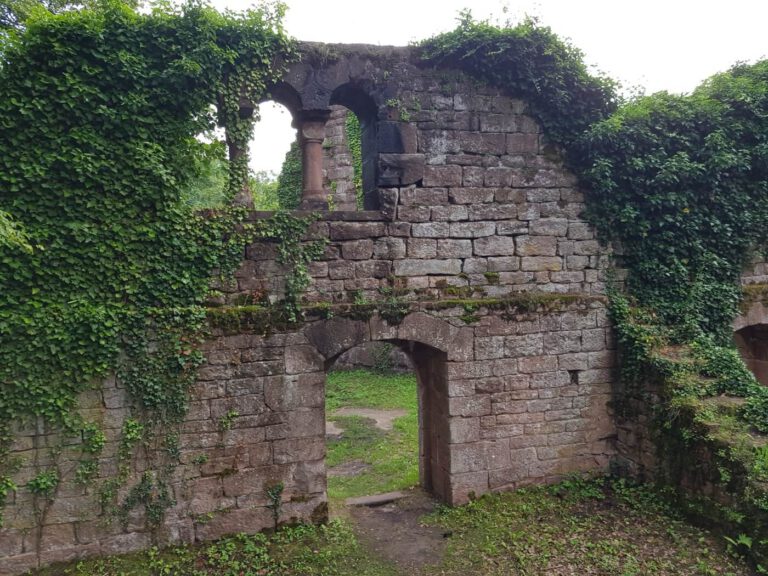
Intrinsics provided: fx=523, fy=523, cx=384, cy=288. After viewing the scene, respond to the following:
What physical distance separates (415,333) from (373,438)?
4120mm

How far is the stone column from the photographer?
20.4 feet

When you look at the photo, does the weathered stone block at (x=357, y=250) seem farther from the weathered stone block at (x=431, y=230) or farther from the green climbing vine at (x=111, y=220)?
the green climbing vine at (x=111, y=220)

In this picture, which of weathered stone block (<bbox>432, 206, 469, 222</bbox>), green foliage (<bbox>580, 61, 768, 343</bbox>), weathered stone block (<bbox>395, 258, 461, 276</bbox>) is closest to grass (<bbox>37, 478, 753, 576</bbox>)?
green foliage (<bbox>580, 61, 768, 343</bbox>)

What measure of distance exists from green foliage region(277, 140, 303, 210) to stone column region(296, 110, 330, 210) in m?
7.45

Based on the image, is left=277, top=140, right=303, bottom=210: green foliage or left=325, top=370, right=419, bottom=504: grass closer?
left=325, top=370, right=419, bottom=504: grass

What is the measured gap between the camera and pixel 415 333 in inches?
243

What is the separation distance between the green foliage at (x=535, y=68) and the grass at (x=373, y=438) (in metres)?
5.35

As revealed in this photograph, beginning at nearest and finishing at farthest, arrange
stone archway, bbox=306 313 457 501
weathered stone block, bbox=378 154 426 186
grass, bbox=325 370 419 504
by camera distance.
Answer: stone archway, bbox=306 313 457 501 < weathered stone block, bbox=378 154 426 186 < grass, bbox=325 370 419 504

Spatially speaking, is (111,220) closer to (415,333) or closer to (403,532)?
(415,333)

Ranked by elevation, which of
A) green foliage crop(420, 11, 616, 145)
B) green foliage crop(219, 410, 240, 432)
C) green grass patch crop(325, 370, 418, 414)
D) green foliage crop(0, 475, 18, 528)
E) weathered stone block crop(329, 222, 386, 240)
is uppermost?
green foliage crop(420, 11, 616, 145)

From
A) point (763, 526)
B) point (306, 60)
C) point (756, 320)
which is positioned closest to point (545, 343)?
point (763, 526)

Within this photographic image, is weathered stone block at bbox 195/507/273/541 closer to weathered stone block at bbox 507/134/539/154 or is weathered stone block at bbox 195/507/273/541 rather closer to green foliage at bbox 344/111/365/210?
weathered stone block at bbox 507/134/539/154

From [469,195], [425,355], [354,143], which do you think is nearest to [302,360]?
[425,355]

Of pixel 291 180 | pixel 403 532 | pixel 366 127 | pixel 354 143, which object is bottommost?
pixel 403 532
